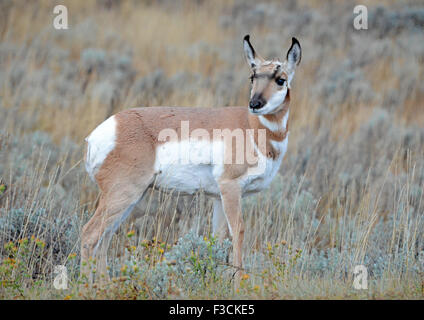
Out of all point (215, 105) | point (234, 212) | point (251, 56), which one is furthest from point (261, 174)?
point (215, 105)

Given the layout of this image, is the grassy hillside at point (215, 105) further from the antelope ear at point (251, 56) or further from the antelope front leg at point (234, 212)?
the antelope ear at point (251, 56)

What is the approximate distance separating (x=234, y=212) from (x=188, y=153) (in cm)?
69

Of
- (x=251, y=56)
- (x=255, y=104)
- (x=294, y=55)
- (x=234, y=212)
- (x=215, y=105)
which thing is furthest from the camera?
(x=215, y=105)

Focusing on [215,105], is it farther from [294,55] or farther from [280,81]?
[280,81]

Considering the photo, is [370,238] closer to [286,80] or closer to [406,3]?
[286,80]

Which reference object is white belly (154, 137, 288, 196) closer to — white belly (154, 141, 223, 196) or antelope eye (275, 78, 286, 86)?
white belly (154, 141, 223, 196)

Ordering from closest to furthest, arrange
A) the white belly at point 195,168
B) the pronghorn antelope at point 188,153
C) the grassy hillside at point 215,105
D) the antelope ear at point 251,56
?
the grassy hillside at point 215,105 → the pronghorn antelope at point 188,153 → the white belly at point 195,168 → the antelope ear at point 251,56

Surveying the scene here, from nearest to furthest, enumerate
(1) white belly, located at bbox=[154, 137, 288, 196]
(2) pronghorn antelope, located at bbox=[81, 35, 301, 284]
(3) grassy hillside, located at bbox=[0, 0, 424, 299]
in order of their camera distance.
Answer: (3) grassy hillside, located at bbox=[0, 0, 424, 299], (2) pronghorn antelope, located at bbox=[81, 35, 301, 284], (1) white belly, located at bbox=[154, 137, 288, 196]

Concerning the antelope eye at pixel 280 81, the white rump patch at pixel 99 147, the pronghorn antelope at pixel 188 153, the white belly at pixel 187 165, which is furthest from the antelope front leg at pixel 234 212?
the white rump patch at pixel 99 147

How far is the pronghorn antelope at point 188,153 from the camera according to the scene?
494 centimetres

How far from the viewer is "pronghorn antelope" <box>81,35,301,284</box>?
4941 mm

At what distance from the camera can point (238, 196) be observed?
5004 millimetres

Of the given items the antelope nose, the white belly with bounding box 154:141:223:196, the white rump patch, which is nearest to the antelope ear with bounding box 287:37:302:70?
the antelope nose

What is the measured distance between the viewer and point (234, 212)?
5000 millimetres
